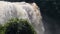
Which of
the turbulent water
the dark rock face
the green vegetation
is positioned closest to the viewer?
the green vegetation

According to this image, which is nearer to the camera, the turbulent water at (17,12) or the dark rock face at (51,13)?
the turbulent water at (17,12)

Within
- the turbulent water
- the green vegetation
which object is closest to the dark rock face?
the turbulent water

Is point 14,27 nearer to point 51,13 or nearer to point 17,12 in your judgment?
point 17,12

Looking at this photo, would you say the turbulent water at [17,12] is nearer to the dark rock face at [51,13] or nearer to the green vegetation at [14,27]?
the green vegetation at [14,27]

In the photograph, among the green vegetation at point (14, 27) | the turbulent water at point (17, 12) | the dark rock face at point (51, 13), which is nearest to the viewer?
the green vegetation at point (14, 27)

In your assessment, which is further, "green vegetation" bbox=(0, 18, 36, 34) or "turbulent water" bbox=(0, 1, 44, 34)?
"turbulent water" bbox=(0, 1, 44, 34)

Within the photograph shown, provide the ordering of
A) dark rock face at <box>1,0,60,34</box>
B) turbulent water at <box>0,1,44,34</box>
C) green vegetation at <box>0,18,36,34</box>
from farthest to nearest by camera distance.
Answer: dark rock face at <box>1,0,60,34</box>, turbulent water at <box>0,1,44,34</box>, green vegetation at <box>0,18,36,34</box>

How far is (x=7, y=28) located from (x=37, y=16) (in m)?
3.28

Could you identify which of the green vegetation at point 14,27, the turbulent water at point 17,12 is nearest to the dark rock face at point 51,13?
the turbulent water at point 17,12

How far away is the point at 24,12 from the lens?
9.66m

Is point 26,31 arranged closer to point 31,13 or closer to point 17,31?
point 17,31

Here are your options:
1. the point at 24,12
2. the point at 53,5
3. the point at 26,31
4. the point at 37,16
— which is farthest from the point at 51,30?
the point at 26,31

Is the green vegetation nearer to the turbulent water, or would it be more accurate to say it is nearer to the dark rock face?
the turbulent water

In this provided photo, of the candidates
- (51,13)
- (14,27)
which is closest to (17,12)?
(14,27)
